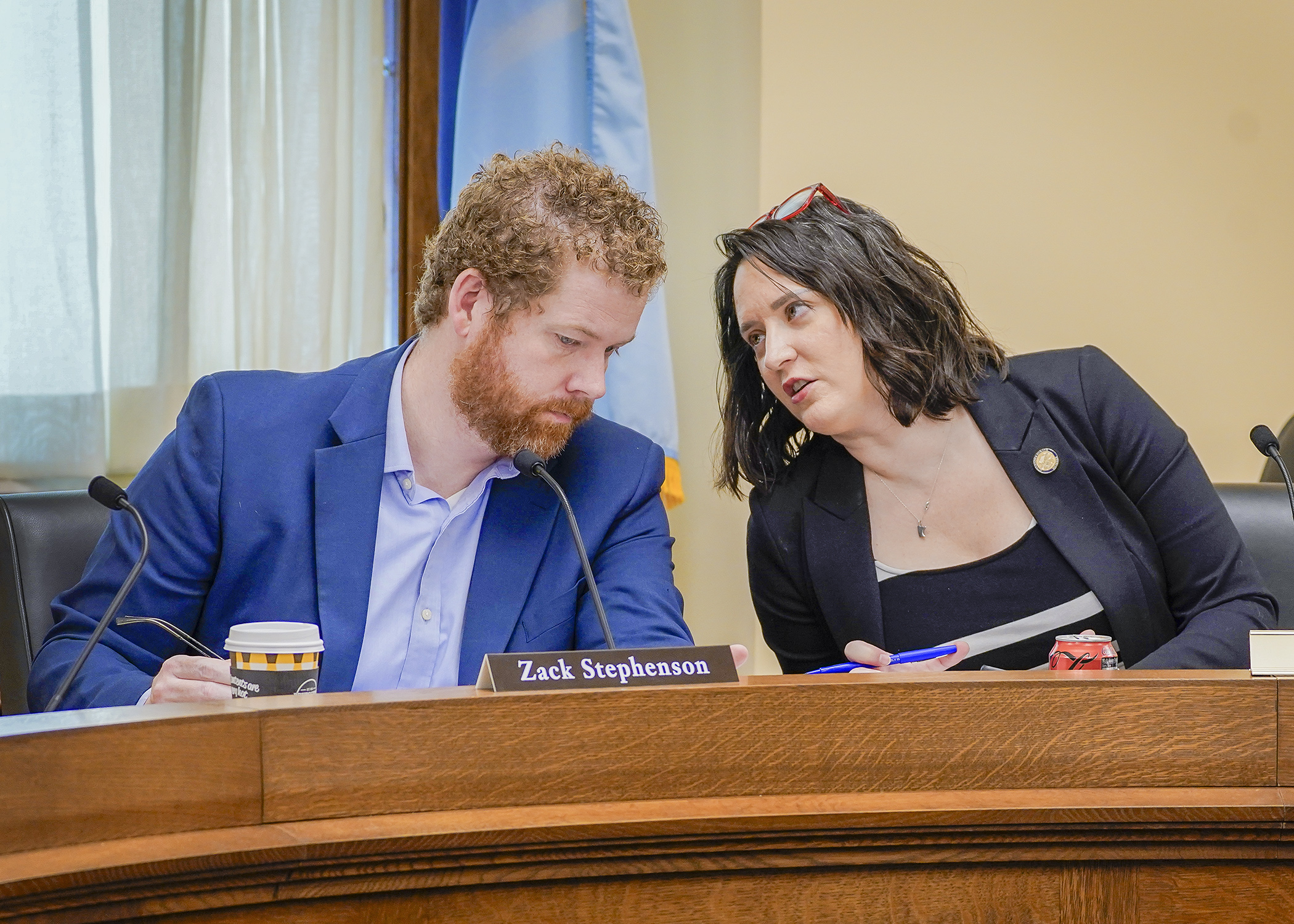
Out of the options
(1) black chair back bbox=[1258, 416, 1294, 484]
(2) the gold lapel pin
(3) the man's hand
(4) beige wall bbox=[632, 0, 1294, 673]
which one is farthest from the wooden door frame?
(1) black chair back bbox=[1258, 416, 1294, 484]

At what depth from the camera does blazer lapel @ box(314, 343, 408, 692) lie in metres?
1.45

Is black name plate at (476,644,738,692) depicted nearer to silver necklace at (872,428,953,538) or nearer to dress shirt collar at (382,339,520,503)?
dress shirt collar at (382,339,520,503)

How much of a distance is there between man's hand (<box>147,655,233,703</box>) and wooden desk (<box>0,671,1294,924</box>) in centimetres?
19

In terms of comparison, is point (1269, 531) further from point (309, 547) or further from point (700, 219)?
point (309, 547)

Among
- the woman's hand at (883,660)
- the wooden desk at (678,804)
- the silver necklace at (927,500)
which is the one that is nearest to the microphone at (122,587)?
the wooden desk at (678,804)

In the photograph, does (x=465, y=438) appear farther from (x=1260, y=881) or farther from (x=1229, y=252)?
(x=1229, y=252)

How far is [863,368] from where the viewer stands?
187 centimetres

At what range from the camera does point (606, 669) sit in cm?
99

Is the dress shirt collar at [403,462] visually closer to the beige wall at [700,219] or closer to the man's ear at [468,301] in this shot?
the man's ear at [468,301]

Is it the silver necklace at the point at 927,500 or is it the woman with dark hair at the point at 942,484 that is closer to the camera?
the woman with dark hair at the point at 942,484

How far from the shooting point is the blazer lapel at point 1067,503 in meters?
1.78

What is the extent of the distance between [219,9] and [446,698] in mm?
1855

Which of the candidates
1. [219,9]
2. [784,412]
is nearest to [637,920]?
[784,412]

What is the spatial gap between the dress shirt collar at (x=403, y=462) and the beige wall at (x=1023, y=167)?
44.8 inches
